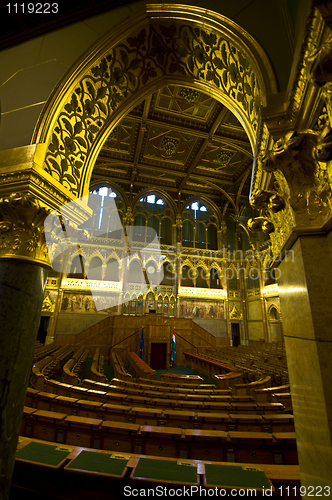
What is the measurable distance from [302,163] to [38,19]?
365cm

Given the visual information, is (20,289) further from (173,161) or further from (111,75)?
(173,161)

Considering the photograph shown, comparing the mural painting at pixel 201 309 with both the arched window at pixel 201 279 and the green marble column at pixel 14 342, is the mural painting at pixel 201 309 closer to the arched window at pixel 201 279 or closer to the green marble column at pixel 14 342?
the arched window at pixel 201 279

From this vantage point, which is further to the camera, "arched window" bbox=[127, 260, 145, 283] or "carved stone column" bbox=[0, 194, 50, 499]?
"arched window" bbox=[127, 260, 145, 283]

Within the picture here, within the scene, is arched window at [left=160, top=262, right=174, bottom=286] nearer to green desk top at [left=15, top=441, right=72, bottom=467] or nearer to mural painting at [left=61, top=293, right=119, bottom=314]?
mural painting at [left=61, top=293, right=119, bottom=314]

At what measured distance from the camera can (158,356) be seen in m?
12.1

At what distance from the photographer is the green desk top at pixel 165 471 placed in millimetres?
1759

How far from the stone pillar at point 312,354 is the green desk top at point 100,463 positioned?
1290mm

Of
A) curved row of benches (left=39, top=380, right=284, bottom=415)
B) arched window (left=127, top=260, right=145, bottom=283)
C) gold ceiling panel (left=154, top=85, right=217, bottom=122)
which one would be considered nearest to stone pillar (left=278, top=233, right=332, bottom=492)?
curved row of benches (left=39, top=380, right=284, bottom=415)

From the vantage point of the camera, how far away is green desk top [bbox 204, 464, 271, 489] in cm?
169

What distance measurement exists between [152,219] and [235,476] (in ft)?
58.1

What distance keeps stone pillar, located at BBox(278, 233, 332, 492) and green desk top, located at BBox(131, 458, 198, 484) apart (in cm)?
81

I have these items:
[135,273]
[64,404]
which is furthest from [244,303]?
[64,404]

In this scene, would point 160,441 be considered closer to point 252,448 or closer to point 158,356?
point 252,448

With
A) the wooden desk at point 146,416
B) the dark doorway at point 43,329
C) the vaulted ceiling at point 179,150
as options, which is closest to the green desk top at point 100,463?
the wooden desk at point 146,416
